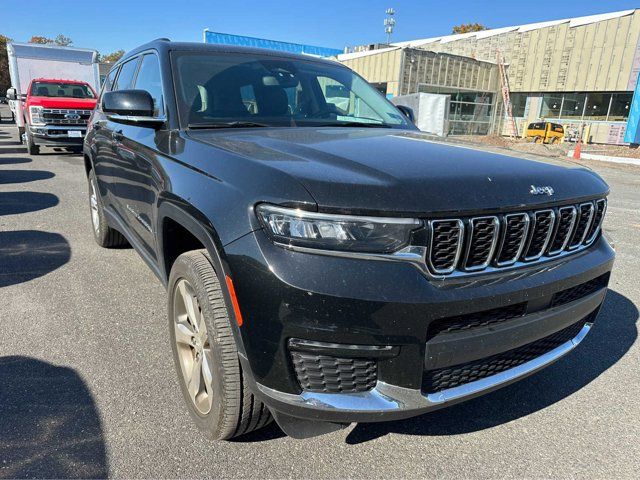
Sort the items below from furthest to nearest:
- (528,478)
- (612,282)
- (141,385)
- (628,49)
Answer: (628,49) → (612,282) → (141,385) → (528,478)

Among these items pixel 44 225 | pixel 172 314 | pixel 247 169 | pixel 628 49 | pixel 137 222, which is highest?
pixel 628 49

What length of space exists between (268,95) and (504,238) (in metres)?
1.85

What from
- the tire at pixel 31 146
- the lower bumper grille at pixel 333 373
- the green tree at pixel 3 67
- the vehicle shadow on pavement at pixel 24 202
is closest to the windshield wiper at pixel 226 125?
the lower bumper grille at pixel 333 373

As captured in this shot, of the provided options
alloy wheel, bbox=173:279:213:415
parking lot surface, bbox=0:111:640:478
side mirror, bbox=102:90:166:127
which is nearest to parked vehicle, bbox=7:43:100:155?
parking lot surface, bbox=0:111:640:478

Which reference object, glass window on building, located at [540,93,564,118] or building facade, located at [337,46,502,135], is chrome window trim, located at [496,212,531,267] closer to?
building facade, located at [337,46,502,135]

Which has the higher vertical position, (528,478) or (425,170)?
(425,170)

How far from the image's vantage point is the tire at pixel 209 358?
6.09ft

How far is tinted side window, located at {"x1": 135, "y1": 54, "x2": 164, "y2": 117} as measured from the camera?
279 cm

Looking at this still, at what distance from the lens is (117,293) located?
3836 millimetres

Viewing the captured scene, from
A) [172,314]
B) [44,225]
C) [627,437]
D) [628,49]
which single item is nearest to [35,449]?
[172,314]

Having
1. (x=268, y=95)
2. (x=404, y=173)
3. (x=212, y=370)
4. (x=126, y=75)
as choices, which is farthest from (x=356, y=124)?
(x=126, y=75)

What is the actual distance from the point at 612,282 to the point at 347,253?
3.72 metres

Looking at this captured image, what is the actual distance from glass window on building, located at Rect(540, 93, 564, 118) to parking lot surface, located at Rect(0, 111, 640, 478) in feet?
104

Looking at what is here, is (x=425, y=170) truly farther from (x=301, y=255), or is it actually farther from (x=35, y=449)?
(x=35, y=449)
